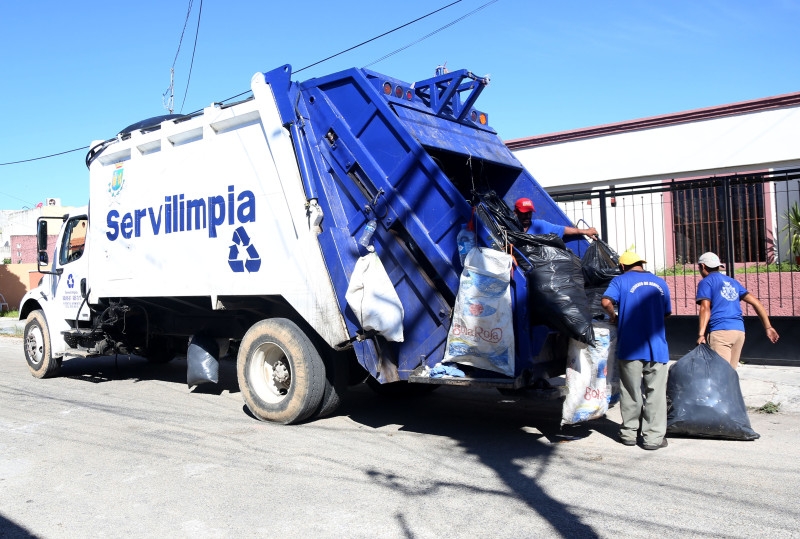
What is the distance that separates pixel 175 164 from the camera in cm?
795

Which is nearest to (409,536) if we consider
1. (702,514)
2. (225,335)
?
(702,514)

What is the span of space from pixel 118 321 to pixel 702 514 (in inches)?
294

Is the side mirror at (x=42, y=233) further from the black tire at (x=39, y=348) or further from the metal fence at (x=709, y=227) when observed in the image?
the metal fence at (x=709, y=227)

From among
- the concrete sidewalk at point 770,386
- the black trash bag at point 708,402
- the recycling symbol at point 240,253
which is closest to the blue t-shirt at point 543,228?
the black trash bag at point 708,402

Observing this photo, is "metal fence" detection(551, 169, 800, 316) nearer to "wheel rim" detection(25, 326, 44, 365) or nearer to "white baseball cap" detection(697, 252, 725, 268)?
"white baseball cap" detection(697, 252, 725, 268)

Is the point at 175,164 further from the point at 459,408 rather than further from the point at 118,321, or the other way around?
the point at 459,408

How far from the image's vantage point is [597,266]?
6.55 meters

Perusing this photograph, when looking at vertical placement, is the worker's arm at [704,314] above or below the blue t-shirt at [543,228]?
below

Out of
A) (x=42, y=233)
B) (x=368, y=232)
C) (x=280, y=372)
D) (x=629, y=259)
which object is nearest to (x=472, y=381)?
(x=368, y=232)

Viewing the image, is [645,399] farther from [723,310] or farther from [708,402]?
[723,310]

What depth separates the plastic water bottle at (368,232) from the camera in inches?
247

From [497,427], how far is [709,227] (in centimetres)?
693

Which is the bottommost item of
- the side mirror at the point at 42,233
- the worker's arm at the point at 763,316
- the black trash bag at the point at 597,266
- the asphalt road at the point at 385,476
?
the asphalt road at the point at 385,476

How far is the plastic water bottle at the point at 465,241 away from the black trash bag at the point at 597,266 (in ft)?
4.23
